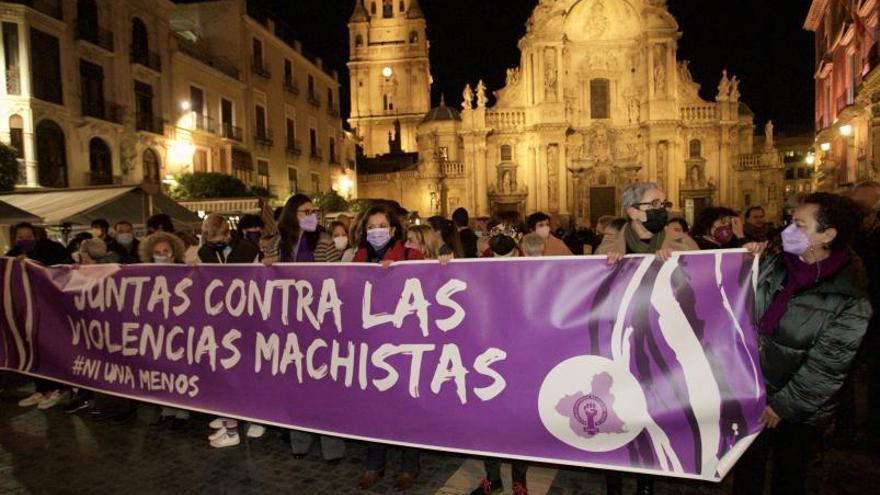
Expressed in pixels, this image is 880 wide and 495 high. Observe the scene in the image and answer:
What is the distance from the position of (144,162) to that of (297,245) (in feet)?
69.0

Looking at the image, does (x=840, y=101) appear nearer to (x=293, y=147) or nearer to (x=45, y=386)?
(x=293, y=147)

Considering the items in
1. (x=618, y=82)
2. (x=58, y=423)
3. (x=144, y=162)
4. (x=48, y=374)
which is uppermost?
(x=618, y=82)

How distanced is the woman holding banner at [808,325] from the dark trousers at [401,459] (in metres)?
2.31

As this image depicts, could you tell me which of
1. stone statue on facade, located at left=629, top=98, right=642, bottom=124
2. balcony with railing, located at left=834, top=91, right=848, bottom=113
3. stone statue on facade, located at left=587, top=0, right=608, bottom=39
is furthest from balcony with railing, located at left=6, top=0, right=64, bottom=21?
stone statue on facade, located at left=629, top=98, right=642, bottom=124

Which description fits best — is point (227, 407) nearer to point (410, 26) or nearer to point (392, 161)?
point (392, 161)

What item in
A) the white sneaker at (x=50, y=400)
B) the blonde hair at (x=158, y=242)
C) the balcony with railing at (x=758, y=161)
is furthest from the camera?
the balcony with railing at (x=758, y=161)

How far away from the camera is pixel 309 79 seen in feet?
125

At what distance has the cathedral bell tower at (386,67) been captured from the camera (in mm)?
65438

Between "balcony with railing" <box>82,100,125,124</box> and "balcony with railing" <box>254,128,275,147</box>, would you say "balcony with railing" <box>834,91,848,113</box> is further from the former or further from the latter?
"balcony with railing" <box>82,100,125,124</box>

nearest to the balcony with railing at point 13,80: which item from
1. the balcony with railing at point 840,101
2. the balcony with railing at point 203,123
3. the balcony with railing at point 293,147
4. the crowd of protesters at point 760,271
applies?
the balcony with railing at point 203,123

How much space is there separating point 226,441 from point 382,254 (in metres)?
2.28

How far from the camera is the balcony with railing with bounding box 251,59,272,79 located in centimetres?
3055

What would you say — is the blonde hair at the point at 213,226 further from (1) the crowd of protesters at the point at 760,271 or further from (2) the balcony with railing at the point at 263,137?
(2) the balcony with railing at the point at 263,137

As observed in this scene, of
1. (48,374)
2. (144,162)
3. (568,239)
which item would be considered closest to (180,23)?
(144,162)
